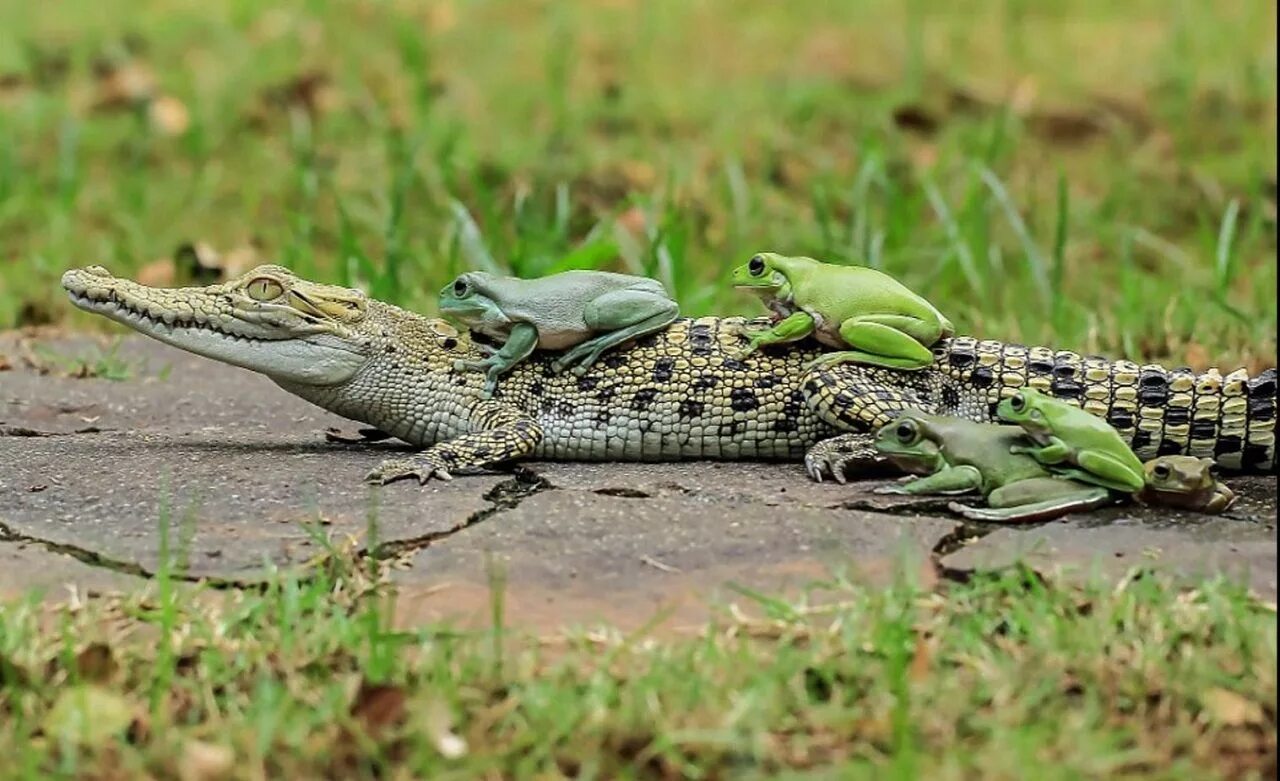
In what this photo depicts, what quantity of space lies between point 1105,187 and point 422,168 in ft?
11.6

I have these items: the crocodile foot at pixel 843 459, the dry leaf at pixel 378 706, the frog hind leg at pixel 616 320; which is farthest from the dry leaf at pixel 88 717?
the crocodile foot at pixel 843 459

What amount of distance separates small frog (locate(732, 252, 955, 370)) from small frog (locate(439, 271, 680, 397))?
0.30 meters

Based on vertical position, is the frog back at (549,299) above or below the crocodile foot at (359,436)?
above

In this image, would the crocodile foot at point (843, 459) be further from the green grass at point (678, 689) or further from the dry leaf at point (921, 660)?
the dry leaf at point (921, 660)

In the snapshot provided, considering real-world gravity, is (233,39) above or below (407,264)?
above

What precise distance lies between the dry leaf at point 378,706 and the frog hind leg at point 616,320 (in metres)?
1.64

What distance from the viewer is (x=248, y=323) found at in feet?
16.4

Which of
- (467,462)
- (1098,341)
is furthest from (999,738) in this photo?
(1098,341)

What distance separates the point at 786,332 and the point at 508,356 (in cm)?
77

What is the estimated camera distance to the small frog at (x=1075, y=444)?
423 centimetres

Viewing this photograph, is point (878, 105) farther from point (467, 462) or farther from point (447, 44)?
point (467, 462)

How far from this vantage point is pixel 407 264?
7.61 meters

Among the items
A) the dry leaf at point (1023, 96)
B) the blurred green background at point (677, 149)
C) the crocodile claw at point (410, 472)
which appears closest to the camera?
the crocodile claw at point (410, 472)

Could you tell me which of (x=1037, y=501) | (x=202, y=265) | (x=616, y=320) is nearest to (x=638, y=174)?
(x=202, y=265)
